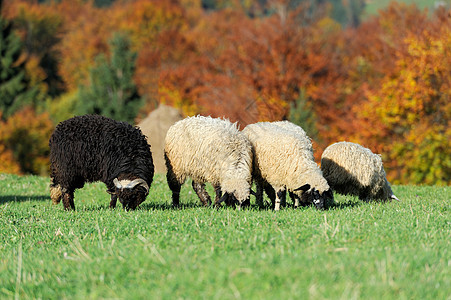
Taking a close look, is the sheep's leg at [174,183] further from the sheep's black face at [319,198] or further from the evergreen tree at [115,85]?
the evergreen tree at [115,85]

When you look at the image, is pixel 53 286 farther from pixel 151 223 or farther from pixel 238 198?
pixel 238 198

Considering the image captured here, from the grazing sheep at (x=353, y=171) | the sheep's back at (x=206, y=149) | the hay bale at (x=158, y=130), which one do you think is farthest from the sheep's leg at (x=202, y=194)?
the hay bale at (x=158, y=130)

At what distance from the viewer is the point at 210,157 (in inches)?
391

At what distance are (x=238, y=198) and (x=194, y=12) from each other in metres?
69.4

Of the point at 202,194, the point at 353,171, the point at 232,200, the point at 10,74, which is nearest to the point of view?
the point at 232,200

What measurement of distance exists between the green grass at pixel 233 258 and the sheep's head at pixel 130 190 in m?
1.51

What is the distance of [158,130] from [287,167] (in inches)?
453

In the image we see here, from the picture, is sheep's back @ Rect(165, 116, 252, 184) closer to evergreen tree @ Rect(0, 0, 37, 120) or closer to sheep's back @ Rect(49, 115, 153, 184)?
sheep's back @ Rect(49, 115, 153, 184)

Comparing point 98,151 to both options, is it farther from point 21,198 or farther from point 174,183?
point 21,198

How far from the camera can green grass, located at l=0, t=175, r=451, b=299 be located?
13.1 ft

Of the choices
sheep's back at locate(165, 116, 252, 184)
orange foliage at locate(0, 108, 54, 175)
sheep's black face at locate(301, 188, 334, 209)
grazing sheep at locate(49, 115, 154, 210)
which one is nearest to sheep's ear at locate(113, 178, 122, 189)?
grazing sheep at locate(49, 115, 154, 210)

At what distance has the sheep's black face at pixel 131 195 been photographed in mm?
9367

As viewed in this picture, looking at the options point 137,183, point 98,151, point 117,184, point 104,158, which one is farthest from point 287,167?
point 98,151

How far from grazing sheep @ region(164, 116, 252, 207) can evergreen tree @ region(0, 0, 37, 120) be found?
43.2 meters
